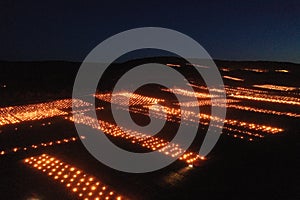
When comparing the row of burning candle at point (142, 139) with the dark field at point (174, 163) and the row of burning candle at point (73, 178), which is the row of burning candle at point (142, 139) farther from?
the row of burning candle at point (73, 178)

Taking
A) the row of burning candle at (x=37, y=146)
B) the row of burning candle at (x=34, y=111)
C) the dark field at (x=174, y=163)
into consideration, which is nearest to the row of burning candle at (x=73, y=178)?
the dark field at (x=174, y=163)

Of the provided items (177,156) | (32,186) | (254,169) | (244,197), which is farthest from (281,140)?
(32,186)

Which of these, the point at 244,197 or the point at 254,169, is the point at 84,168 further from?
the point at 254,169

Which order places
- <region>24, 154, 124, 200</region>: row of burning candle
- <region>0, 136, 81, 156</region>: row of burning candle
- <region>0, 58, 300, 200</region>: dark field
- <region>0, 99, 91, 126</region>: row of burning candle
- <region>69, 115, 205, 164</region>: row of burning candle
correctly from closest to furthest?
<region>24, 154, 124, 200</region>: row of burning candle → <region>0, 58, 300, 200</region>: dark field → <region>0, 136, 81, 156</region>: row of burning candle → <region>69, 115, 205, 164</region>: row of burning candle → <region>0, 99, 91, 126</region>: row of burning candle

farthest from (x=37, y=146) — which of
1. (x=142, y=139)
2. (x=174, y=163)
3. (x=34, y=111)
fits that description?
(x=34, y=111)

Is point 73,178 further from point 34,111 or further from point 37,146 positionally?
point 34,111

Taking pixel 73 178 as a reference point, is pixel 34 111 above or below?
below

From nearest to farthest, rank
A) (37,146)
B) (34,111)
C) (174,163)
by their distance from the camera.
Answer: (174,163) < (37,146) < (34,111)

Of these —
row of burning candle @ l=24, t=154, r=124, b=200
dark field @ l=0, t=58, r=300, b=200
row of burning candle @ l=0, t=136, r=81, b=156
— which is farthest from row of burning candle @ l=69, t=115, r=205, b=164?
row of burning candle @ l=24, t=154, r=124, b=200

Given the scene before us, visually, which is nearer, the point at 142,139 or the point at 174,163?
the point at 174,163

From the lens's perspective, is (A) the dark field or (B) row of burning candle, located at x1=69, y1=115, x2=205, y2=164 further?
(B) row of burning candle, located at x1=69, y1=115, x2=205, y2=164

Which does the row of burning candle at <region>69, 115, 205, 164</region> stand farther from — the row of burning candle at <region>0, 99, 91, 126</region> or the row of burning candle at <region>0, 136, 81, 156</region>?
the row of burning candle at <region>0, 99, 91, 126</region>
